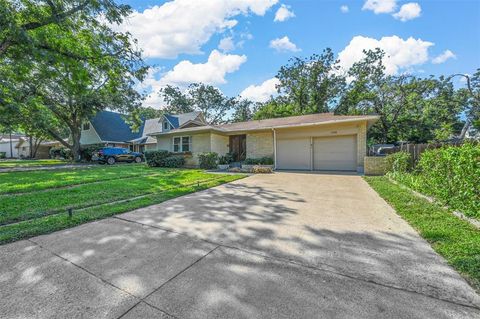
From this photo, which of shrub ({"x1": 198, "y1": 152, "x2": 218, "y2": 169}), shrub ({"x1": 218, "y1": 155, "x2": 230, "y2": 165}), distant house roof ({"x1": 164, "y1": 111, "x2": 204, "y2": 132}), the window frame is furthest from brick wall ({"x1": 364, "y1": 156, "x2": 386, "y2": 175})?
distant house roof ({"x1": 164, "y1": 111, "x2": 204, "y2": 132})

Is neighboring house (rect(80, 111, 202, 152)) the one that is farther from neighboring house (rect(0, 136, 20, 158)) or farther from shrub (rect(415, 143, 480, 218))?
neighboring house (rect(0, 136, 20, 158))

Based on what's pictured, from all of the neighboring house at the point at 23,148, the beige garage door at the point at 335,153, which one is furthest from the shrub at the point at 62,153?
the beige garage door at the point at 335,153

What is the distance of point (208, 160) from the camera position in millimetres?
14594

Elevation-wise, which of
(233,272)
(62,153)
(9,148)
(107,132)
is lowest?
(233,272)

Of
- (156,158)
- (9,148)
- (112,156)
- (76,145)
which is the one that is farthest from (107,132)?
(9,148)

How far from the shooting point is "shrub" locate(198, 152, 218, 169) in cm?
1450

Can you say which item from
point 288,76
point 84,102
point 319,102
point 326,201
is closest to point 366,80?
point 319,102

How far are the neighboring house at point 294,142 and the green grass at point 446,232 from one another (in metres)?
7.01

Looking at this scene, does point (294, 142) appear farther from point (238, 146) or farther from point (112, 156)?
point (112, 156)

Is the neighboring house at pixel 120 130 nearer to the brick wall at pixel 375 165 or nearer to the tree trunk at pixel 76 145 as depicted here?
the tree trunk at pixel 76 145

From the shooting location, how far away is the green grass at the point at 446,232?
7.72ft

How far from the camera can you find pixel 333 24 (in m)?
9.48

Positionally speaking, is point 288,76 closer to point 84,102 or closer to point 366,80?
point 366,80

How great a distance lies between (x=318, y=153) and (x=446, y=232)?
9.84 meters
